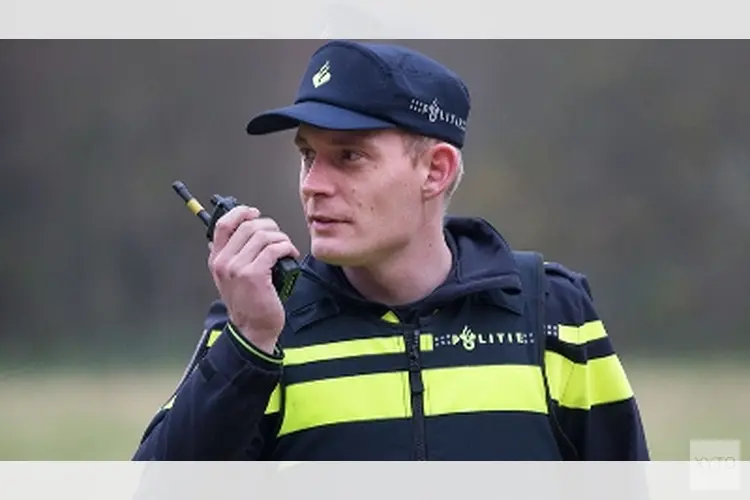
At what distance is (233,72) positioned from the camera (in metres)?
8.91

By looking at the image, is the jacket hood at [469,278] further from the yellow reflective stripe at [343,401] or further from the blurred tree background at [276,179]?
the blurred tree background at [276,179]

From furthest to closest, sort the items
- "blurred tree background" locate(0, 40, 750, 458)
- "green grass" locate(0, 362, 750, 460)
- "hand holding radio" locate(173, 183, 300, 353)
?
"blurred tree background" locate(0, 40, 750, 458) < "green grass" locate(0, 362, 750, 460) < "hand holding radio" locate(173, 183, 300, 353)

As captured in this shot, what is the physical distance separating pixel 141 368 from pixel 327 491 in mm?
7354

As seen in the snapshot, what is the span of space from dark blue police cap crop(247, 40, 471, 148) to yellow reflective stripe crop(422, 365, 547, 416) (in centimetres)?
37

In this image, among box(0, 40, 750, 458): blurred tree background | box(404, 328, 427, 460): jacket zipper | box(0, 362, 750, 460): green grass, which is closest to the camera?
box(404, 328, 427, 460): jacket zipper

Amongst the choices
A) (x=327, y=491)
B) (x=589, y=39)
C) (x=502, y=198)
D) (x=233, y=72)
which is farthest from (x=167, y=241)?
(x=327, y=491)

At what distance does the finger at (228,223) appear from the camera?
1.73m

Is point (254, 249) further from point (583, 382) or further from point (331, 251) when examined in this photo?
point (583, 382)

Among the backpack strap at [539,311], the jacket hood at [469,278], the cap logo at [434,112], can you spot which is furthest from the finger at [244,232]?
the backpack strap at [539,311]

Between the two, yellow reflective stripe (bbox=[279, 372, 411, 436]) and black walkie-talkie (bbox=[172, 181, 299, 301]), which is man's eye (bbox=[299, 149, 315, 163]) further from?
yellow reflective stripe (bbox=[279, 372, 411, 436])

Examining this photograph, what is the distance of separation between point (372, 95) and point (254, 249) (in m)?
0.33

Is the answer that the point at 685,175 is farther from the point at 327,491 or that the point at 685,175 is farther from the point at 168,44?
the point at 327,491

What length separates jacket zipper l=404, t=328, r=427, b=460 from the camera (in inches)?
71.1

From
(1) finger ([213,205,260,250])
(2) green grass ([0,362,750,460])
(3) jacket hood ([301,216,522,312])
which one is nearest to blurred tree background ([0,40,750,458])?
(2) green grass ([0,362,750,460])
